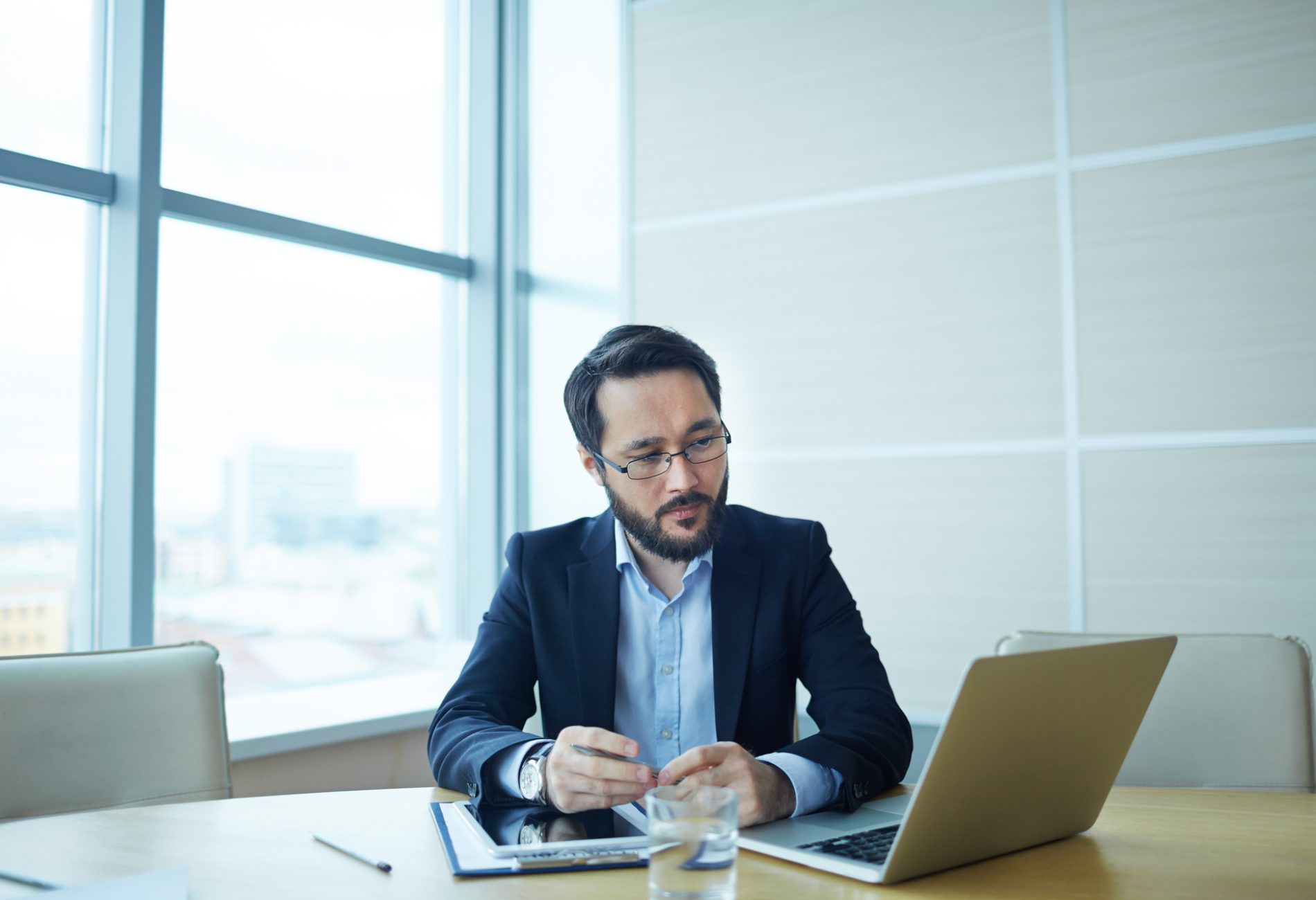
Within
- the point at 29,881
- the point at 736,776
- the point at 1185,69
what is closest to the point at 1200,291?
the point at 1185,69

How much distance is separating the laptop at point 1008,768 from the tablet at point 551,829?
0.45 feet

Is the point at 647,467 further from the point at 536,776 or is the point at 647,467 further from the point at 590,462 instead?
the point at 536,776

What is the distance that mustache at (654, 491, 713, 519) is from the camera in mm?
1816

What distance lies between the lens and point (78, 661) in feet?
5.08

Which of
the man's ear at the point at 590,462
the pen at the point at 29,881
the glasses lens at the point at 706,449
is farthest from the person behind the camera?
the man's ear at the point at 590,462

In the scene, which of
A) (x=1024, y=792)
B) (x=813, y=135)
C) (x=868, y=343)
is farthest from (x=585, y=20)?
(x=1024, y=792)

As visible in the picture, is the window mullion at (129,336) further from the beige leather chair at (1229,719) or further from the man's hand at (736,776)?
the beige leather chair at (1229,719)

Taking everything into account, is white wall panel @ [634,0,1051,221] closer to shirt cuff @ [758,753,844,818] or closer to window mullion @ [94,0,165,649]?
Answer: window mullion @ [94,0,165,649]

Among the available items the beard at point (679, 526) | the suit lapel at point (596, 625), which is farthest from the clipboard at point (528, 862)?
the beard at point (679, 526)

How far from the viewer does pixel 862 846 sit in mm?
1116

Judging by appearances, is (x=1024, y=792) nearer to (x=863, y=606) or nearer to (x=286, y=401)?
(x=863, y=606)

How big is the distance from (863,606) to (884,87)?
155 cm

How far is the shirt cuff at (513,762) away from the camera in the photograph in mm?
1396

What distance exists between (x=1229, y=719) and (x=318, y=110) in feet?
10.2
